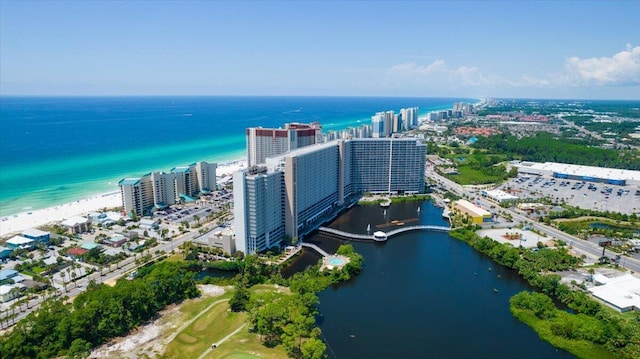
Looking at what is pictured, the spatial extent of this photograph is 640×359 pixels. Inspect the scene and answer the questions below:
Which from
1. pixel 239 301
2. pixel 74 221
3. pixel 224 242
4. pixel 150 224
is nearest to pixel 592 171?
pixel 224 242

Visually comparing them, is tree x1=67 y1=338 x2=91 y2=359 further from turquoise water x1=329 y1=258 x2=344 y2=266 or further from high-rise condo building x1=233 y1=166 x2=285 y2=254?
turquoise water x1=329 y1=258 x2=344 y2=266

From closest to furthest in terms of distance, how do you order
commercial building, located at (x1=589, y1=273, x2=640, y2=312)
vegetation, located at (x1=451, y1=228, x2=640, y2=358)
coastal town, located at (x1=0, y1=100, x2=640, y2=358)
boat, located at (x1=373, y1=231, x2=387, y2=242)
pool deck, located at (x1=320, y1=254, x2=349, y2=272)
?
vegetation, located at (x1=451, y1=228, x2=640, y2=358)
commercial building, located at (x1=589, y1=273, x2=640, y2=312)
coastal town, located at (x1=0, y1=100, x2=640, y2=358)
pool deck, located at (x1=320, y1=254, x2=349, y2=272)
boat, located at (x1=373, y1=231, x2=387, y2=242)

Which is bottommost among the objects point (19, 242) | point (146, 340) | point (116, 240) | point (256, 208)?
point (146, 340)

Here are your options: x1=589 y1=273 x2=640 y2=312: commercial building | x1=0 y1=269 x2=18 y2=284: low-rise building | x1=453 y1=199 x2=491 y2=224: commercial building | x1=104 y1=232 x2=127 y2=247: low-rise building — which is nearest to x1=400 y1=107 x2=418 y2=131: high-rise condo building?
x1=453 y1=199 x2=491 y2=224: commercial building

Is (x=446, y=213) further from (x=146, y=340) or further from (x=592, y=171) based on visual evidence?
(x=592, y=171)

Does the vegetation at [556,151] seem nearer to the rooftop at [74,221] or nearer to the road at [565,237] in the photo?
the road at [565,237]

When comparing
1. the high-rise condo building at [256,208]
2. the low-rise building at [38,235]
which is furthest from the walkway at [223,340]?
the low-rise building at [38,235]

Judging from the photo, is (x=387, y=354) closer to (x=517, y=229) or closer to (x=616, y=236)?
(x=517, y=229)
